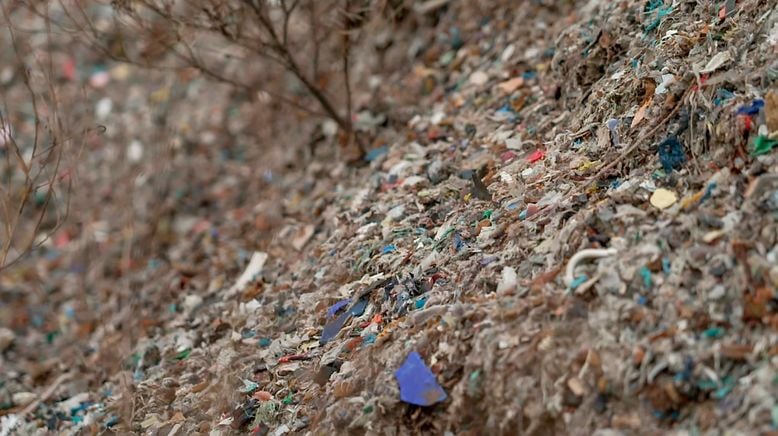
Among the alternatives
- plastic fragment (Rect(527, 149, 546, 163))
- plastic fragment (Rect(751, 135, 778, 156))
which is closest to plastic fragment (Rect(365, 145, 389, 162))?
plastic fragment (Rect(527, 149, 546, 163))

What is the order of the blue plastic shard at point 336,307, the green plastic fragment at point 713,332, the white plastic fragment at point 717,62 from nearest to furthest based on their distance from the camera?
the green plastic fragment at point 713,332 → the white plastic fragment at point 717,62 → the blue plastic shard at point 336,307

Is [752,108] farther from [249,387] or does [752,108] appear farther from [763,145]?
[249,387]

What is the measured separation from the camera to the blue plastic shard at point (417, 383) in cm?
196

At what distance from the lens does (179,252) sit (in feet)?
13.3

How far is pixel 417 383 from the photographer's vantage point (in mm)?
1989

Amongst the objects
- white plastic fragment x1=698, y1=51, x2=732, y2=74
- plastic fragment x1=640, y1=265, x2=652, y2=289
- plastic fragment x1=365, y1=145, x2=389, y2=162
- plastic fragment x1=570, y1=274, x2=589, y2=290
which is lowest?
plastic fragment x1=640, y1=265, x2=652, y2=289

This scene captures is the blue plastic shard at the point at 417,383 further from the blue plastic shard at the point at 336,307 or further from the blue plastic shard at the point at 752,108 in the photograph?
the blue plastic shard at the point at 752,108

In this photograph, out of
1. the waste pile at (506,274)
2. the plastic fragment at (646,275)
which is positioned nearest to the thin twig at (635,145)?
the waste pile at (506,274)

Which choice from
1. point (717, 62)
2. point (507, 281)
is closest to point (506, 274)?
point (507, 281)

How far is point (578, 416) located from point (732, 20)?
4.34 feet

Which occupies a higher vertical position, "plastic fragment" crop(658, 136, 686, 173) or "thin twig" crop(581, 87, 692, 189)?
"thin twig" crop(581, 87, 692, 189)

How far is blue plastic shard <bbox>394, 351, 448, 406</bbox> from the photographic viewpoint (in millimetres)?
1957

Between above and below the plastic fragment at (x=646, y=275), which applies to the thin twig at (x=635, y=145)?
above

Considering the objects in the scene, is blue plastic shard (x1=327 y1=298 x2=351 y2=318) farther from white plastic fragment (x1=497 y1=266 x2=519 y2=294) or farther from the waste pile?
white plastic fragment (x1=497 y1=266 x2=519 y2=294)
